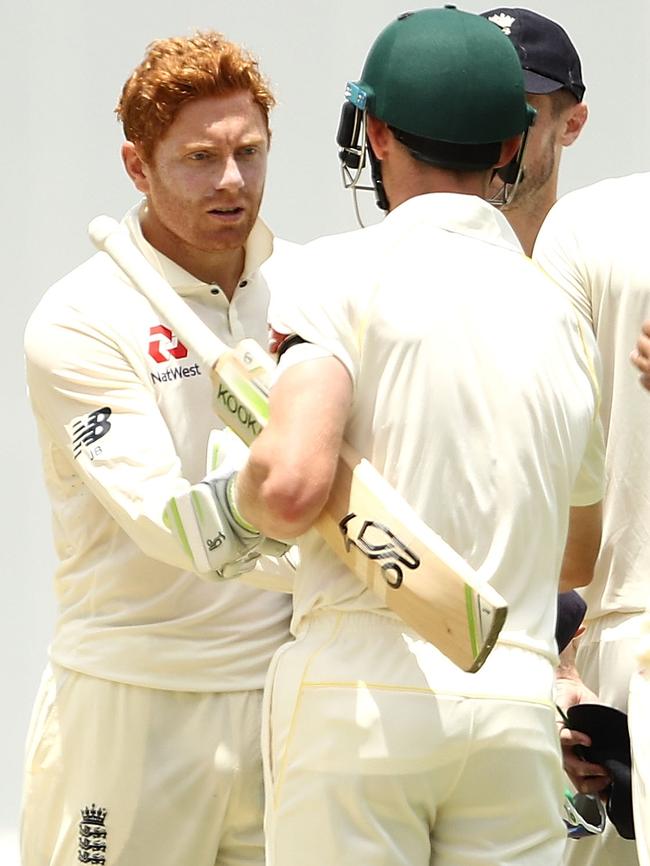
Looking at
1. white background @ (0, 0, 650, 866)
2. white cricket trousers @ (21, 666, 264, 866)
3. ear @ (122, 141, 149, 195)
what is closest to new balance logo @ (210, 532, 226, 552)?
white cricket trousers @ (21, 666, 264, 866)

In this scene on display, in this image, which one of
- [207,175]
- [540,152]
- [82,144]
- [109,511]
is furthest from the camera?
[82,144]

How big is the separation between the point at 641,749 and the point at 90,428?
0.88 metres

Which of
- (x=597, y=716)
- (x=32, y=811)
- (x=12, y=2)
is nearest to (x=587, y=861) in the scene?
(x=597, y=716)

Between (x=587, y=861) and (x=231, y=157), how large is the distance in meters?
1.14

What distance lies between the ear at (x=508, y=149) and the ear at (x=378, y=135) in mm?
126

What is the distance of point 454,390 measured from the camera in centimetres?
201

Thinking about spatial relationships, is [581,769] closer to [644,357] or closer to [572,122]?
[644,357]

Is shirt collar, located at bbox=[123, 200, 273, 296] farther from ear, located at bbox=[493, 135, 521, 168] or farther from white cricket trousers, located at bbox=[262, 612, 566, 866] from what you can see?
white cricket trousers, located at bbox=[262, 612, 566, 866]

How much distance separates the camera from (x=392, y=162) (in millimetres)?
2145

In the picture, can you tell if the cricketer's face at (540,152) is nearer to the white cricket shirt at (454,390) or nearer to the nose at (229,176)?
the nose at (229,176)

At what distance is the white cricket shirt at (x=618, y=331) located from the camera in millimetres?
2506

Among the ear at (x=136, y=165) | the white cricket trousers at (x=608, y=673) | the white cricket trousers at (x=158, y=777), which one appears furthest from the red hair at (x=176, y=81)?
the white cricket trousers at (x=608, y=673)

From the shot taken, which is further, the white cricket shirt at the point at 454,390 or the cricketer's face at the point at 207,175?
the cricketer's face at the point at 207,175

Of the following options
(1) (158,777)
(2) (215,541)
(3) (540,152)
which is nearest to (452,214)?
(2) (215,541)
